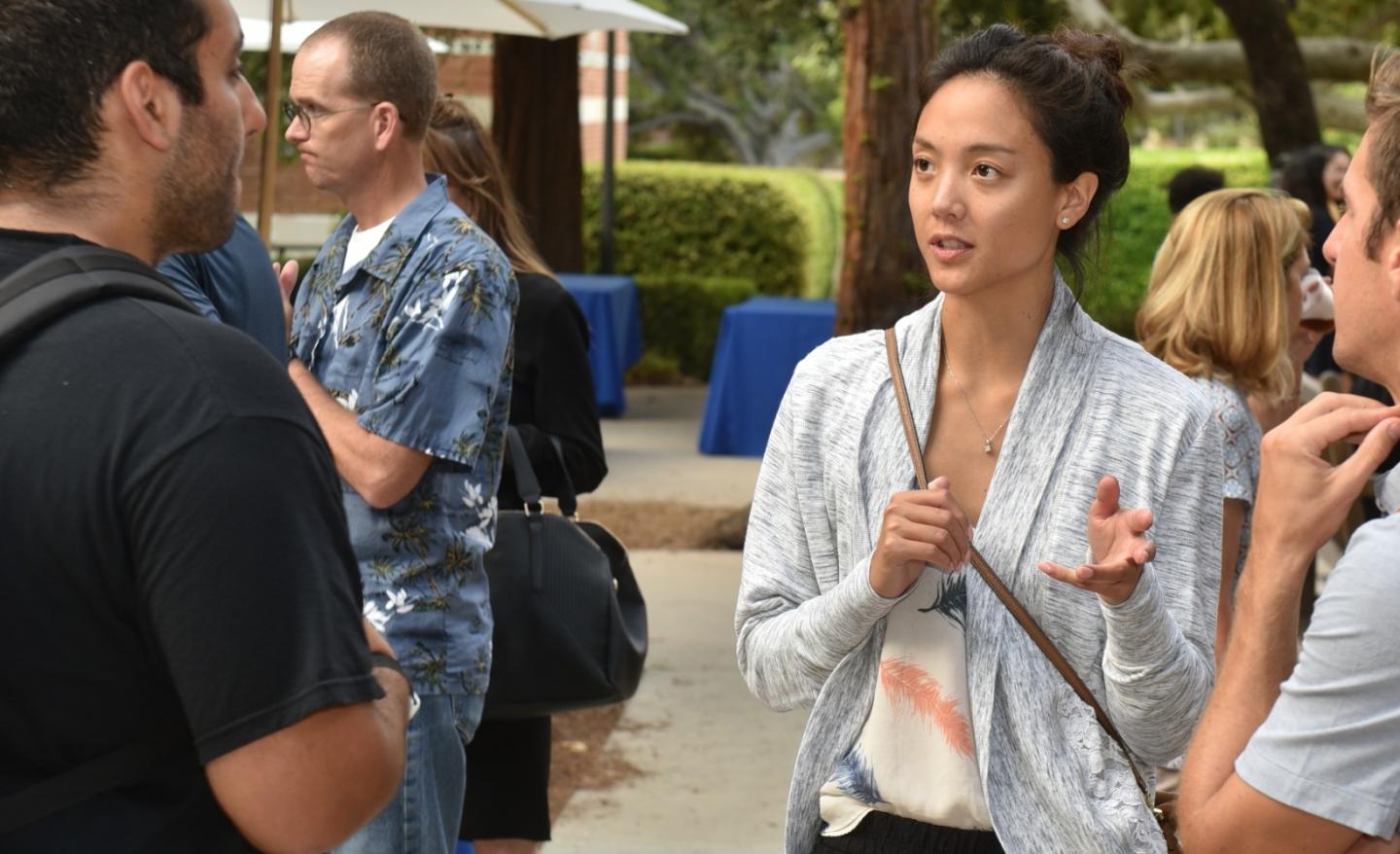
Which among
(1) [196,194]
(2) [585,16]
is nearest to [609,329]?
(2) [585,16]

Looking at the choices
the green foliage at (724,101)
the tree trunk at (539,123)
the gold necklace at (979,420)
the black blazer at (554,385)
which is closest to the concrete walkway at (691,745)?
the black blazer at (554,385)

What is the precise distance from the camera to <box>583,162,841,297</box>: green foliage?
68.7ft

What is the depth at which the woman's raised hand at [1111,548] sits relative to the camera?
2102 millimetres

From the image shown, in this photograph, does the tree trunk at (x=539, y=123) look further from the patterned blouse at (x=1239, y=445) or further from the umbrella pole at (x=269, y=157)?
the patterned blouse at (x=1239, y=445)

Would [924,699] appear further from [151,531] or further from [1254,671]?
[151,531]

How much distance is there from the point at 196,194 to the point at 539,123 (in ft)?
40.1

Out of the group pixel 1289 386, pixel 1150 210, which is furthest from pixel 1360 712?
pixel 1150 210

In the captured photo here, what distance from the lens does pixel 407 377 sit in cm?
301

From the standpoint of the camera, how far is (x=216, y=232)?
1735mm

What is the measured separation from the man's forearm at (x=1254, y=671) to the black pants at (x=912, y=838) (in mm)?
593

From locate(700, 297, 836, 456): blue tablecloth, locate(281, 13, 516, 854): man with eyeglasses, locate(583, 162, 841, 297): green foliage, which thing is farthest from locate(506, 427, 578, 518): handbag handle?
locate(583, 162, 841, 297): green foliage

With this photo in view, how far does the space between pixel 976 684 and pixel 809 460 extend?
40 centimetres

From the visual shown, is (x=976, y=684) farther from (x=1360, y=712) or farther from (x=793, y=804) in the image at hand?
(x=1360, y=712)

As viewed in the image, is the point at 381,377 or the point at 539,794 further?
the point at 539,794
